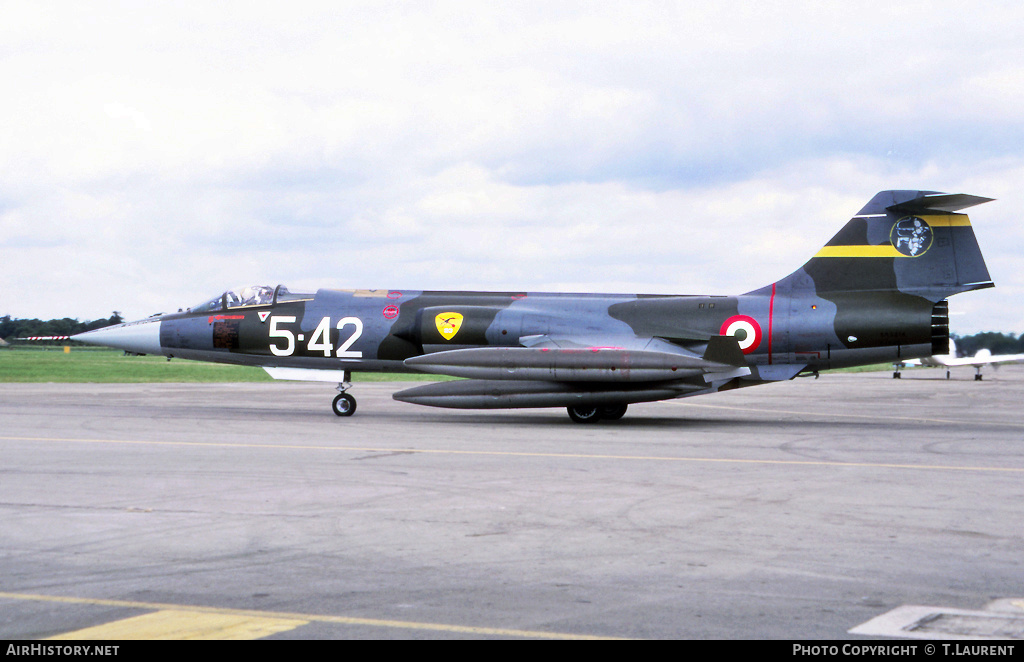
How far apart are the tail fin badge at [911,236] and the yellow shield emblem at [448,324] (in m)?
9.48

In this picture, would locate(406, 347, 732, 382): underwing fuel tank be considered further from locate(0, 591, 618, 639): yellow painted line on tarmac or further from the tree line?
the tree line

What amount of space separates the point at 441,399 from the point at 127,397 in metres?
13.4

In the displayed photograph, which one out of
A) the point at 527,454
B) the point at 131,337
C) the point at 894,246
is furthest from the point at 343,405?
the point at 894,246

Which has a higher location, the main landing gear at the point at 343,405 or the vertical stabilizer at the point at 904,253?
the vertical stabilizer at the point at 904,253

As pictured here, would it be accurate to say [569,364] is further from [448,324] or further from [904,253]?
[904,253]

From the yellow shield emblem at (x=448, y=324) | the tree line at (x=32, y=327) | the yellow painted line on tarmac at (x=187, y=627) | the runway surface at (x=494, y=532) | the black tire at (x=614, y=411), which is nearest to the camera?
the yellow painted line on tarmac at (x=187, y=627)

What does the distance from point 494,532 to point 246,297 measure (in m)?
16.5

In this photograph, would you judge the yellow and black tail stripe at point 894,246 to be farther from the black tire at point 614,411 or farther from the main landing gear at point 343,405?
the main landing gear at point 343,405

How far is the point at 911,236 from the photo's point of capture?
786 inches

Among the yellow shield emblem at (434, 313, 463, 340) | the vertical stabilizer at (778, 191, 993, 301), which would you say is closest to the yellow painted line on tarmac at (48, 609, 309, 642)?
the yellow shield emblem at (434, 313, 463, 340)

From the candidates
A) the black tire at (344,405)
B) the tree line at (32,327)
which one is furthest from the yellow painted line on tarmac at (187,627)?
the tree line at (32,327)

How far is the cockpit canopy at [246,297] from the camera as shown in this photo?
22953mm
